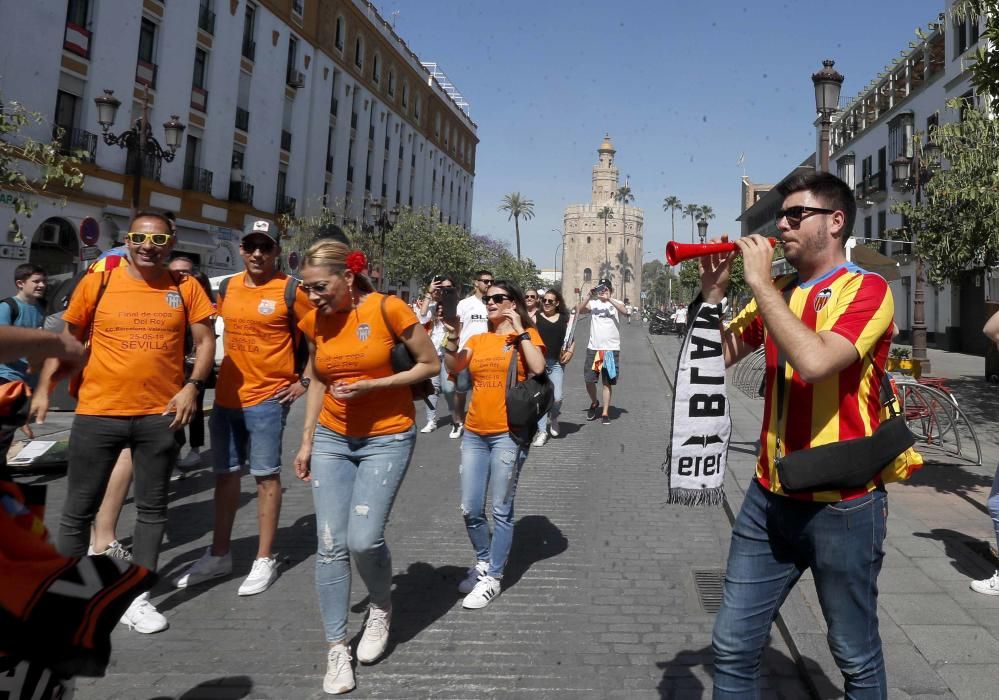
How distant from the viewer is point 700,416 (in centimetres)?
264

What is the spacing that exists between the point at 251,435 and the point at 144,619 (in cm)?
109

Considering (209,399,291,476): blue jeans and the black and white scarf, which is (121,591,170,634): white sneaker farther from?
the black and white scarf

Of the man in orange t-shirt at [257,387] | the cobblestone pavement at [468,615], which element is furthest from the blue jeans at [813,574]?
the man in orange t-shirt at [257,387]

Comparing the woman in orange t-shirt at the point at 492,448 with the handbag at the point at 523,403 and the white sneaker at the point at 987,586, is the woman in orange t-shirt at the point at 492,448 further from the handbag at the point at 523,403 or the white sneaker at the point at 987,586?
the white sneaker at the point at 987,586

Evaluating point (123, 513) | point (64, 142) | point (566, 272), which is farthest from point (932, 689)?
point (566, 272)

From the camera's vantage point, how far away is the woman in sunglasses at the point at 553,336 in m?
9.52

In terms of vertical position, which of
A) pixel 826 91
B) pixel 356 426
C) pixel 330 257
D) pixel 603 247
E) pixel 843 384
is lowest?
pixel 356 426

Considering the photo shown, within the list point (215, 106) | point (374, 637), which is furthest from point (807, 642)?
point (215, 106)

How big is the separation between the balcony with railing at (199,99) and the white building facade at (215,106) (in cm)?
5

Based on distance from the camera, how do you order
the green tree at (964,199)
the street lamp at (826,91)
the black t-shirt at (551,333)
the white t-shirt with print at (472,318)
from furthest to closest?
1. the street lamp at (826,91)
2. the green tree at (964,199)
3. the black t-shirt at (551,333)
4. the white t-shirt with print at (472,318)

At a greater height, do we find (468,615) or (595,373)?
(595,373)

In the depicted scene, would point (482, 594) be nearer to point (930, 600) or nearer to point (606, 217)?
point (930, 600)

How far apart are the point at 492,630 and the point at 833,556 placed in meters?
2.10

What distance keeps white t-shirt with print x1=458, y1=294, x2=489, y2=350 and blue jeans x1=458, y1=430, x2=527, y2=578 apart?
451 centimetres
